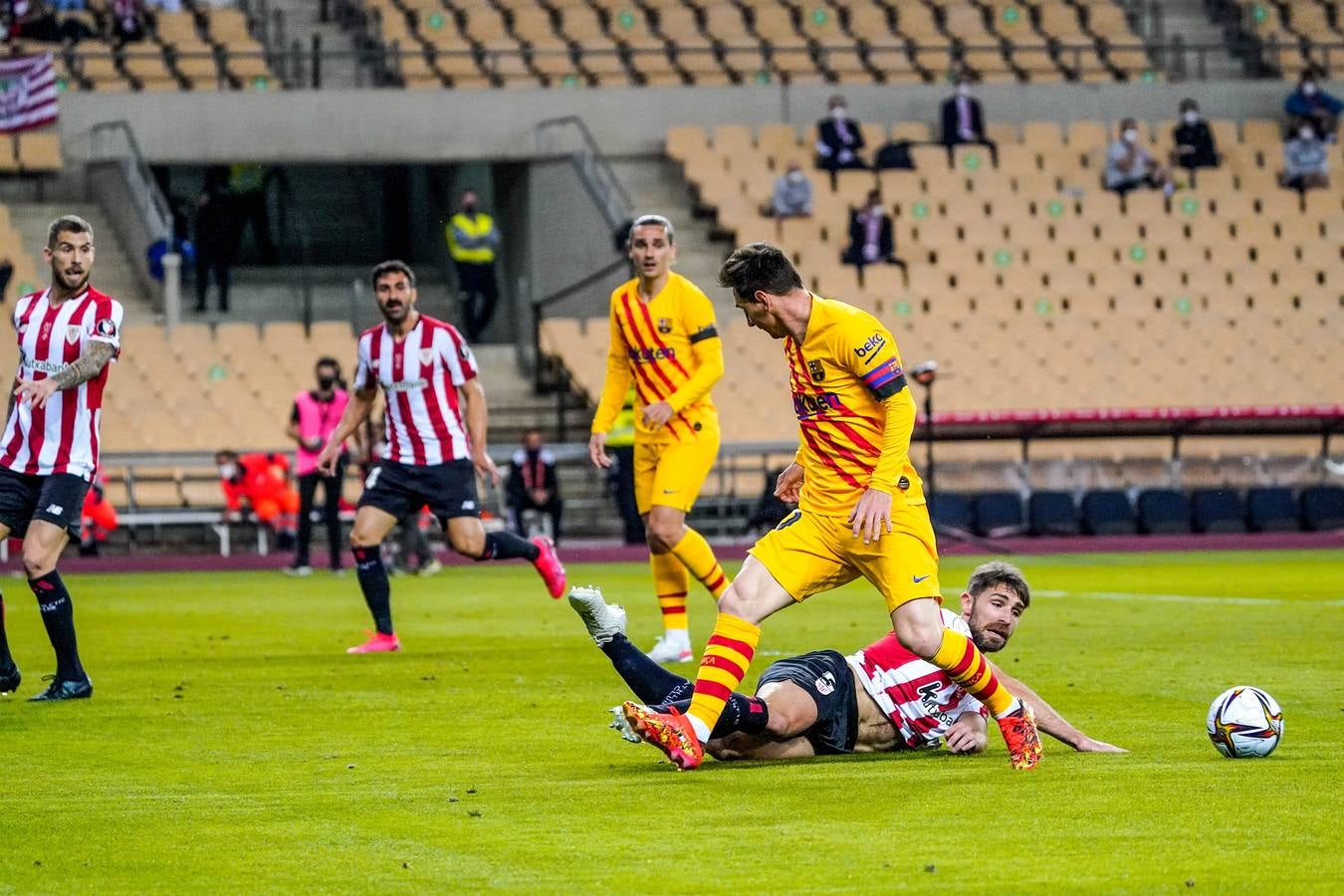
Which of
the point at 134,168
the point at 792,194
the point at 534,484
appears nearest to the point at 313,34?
the point at 134,168

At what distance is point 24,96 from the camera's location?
2777 centimetres

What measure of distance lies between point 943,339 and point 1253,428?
3953mm

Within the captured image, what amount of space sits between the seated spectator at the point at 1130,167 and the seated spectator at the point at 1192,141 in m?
0.54

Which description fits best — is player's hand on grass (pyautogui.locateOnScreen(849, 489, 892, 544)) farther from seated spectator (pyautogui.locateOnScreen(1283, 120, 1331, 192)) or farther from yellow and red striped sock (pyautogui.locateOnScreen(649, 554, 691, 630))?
seated spectator (pyautogui.locateOnScreen(1283, 120, 1331, 192))

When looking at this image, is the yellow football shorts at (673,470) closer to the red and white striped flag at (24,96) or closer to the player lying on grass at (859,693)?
the player lying on grass at (859,693)

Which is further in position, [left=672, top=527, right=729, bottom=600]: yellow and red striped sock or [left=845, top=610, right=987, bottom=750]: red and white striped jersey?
[left=672, top=527, right=729, bottom=600]: yellow and red striped sock

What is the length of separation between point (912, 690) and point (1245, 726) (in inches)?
43.2

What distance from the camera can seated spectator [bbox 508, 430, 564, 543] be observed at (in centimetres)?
2222

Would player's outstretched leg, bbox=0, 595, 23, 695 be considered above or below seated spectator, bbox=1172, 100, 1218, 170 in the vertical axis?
below

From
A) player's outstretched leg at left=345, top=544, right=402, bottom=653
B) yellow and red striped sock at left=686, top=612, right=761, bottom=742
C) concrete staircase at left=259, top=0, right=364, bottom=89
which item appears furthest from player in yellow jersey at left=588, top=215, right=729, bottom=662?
concrete staircase at left=259, top=0, right=364, bottom=89

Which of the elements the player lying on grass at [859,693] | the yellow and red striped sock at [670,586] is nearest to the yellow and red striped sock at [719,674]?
the player lying on grass at [859,693]

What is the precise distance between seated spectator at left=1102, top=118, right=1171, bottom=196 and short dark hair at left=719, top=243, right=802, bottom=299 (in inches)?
918

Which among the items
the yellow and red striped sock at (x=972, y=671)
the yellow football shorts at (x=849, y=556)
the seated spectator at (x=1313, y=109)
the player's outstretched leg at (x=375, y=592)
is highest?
the seated spectator at (x=1313, y=109)

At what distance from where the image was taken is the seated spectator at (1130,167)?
2931 centimetres
